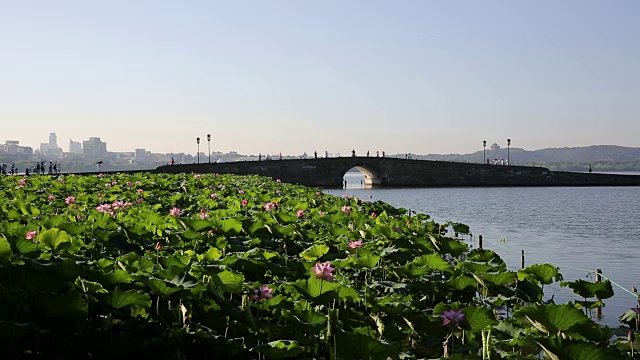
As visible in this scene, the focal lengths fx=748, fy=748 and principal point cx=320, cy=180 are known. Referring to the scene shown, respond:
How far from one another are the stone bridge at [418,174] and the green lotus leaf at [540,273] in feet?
230

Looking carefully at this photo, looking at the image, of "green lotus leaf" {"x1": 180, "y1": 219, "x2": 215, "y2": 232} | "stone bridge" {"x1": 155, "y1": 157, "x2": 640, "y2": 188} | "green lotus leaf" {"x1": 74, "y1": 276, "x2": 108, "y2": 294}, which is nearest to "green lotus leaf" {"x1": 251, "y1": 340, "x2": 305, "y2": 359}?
"green lotus leaf" {"x1": 74, "y1": 276, "x2": 108, "y2": 294}

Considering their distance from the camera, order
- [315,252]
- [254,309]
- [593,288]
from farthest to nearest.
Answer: [315,252] → [593,288] → [254,309]

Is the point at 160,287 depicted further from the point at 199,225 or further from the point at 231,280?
the point at 199,225

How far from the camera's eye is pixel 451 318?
14.0 feet

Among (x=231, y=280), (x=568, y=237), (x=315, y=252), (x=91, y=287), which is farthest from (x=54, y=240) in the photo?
(x=568, y=237)

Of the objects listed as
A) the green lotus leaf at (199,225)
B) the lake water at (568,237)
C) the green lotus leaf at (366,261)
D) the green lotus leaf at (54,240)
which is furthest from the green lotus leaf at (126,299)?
the lake water at (568,237)

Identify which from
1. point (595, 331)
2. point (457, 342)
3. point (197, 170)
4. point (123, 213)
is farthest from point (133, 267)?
point (197, 170)

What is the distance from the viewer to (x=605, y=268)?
18.4m

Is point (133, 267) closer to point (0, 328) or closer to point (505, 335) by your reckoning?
point (0, 328)

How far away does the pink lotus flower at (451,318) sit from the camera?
4258mm

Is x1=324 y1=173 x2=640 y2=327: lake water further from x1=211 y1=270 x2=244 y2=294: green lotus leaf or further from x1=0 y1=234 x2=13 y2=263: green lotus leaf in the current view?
x1=0 y1=234 x2=13 y2=263: green lotus leaf

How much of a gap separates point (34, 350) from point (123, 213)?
5.84 m

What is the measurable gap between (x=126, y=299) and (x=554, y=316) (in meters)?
2.21

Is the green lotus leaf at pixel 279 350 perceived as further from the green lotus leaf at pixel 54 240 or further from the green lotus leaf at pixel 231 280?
the green lotus leaf at pixel 54 240
